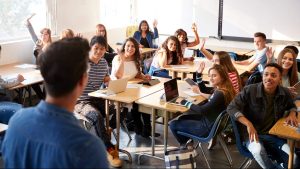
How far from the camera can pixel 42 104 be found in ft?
4.21

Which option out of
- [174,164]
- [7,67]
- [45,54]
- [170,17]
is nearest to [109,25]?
[170,17]

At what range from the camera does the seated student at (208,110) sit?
140 inches

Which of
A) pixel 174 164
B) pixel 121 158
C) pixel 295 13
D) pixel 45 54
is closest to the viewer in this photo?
pixel 45 54

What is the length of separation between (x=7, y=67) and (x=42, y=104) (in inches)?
187

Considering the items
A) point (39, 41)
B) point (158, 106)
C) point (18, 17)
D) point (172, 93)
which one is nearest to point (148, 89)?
point (172, 93)

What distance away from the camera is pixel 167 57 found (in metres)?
5.81

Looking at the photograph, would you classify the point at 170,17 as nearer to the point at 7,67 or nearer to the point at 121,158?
the point at 7,67

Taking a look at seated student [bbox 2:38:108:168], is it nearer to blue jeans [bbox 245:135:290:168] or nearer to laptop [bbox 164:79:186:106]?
blue jeans [bbox 245:135:290:168]

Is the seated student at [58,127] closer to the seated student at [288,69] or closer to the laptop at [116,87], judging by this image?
the laptop at [116,87]

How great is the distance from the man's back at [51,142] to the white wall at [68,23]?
502 centimetres

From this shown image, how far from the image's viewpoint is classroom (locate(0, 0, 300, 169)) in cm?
126

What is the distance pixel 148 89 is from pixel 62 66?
10.2 ft

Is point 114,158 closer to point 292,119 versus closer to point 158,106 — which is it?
point 158,106

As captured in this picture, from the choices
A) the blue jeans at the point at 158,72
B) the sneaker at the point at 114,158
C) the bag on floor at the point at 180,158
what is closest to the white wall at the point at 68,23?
the blue jeans at the point at 158,72
